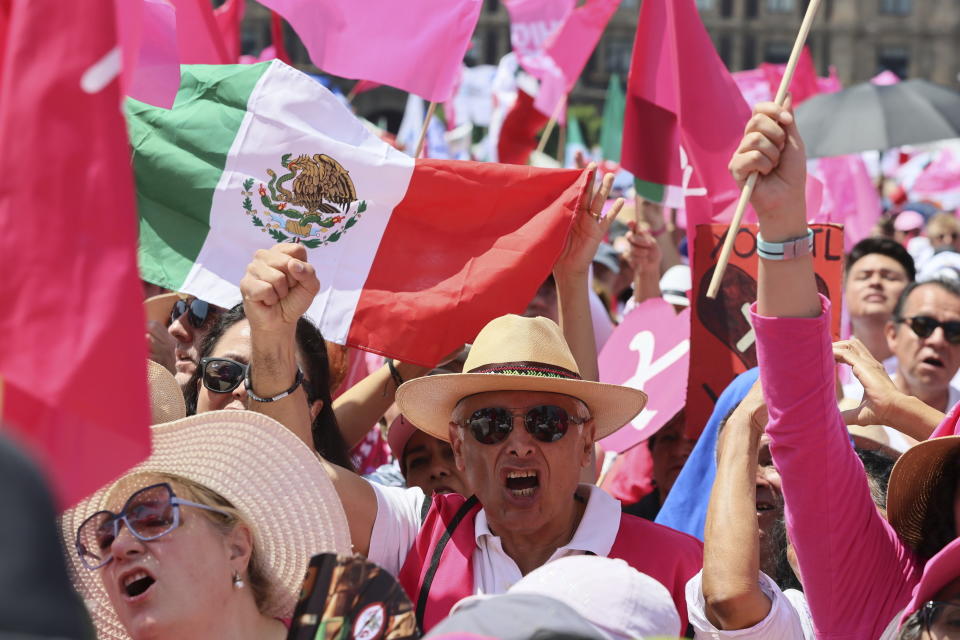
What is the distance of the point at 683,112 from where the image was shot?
4516 millimetres

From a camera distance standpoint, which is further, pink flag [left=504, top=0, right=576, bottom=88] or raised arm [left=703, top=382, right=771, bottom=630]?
pink flag [left=504, top=0, right=576, bottom=88]

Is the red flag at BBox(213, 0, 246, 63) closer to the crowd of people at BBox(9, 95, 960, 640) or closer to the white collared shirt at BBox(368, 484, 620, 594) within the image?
the crowd of people at BBox(9, 95, 960, 640)

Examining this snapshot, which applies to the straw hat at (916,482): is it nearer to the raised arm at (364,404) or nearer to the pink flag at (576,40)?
the raised arm at (364,404)

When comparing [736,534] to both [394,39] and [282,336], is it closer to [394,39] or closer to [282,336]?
[282,336]

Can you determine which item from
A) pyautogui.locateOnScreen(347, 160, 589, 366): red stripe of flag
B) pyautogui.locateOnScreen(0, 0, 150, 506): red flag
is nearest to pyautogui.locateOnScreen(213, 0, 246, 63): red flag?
pyautogui.locateOnScreen(347, 160, 589, 366): red stripe of flag

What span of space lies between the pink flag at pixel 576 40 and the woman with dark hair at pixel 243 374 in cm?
401

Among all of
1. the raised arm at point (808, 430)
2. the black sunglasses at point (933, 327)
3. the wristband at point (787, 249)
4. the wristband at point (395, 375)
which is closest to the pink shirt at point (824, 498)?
the raised arm at point (808, 430)

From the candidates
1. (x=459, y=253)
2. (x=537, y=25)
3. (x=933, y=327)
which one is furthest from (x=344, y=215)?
(x=537, y=25)

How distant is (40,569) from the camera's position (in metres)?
0.97

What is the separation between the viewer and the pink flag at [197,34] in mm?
4605

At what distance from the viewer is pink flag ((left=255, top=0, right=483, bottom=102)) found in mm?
4285

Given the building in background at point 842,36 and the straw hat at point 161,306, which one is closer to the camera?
the straw hat at point 161,306

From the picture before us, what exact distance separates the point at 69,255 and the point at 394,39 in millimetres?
2787

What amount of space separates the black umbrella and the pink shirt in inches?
199
